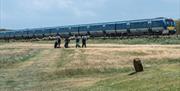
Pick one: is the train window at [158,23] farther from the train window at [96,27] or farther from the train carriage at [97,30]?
the train window at [96,27]

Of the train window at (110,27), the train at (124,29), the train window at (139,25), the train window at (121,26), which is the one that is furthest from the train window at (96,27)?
the train window at (139,25)

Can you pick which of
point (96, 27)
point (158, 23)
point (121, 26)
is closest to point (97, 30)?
point (96, 27)

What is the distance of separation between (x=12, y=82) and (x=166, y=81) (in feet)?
38.0

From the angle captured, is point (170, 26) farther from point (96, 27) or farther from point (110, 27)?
point (96, 27)

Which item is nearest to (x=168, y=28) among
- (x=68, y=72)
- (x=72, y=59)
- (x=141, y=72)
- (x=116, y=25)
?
(x=116, y=25)

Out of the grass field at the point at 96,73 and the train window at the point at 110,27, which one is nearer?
the grass field at the point at 96,73

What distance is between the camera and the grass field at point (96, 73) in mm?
21531

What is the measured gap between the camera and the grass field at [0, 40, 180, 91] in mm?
21531

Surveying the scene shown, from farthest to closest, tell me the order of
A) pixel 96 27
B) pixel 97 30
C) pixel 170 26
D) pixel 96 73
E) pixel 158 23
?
pixel 96 27 < pixel 97 30 < pixel 170 26 < pixel 158 23 < pixel 96 73

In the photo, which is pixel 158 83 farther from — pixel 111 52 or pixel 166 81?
pixel 111 52

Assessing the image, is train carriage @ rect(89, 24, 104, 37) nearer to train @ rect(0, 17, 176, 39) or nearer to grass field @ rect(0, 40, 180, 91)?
train @ rect(0, 17, 176, 39)

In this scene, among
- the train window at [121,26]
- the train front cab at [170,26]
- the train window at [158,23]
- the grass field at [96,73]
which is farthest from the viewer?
the train window at [121,26]

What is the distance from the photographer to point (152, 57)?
3834cm

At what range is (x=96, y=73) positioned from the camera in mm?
32375
